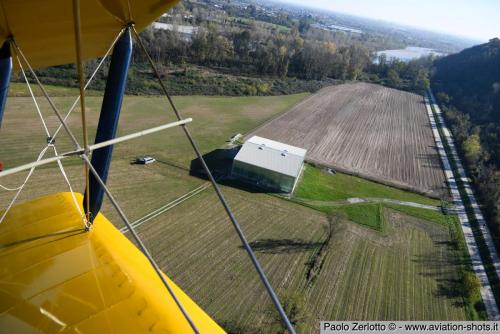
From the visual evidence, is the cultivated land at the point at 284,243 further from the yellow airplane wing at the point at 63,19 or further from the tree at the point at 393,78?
the tree at the point at 393,78

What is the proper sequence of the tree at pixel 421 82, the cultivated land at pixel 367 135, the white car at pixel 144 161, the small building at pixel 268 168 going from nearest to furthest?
the small building at pixel 268 168
the white car at pixel 144 161
the cultivated land at pixel 367 135
the tree at pixel 421 82

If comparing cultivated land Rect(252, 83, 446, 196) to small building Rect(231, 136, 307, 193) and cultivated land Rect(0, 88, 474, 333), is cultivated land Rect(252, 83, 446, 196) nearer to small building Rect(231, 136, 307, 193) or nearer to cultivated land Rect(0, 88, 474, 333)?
cultivated land Rect(0, 88, 474, 333)

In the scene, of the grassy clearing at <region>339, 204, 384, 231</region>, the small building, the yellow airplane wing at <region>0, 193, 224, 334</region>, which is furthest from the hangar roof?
the yellow airplane wing at <region>0, 193, 224, 334</region>

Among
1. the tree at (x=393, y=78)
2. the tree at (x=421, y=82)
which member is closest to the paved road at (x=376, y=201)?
the tree at (x=393, y=78)

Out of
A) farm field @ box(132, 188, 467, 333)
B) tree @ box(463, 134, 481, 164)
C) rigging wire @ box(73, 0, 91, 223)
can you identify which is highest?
rigging wire @ box(73, 0, 91, 223)

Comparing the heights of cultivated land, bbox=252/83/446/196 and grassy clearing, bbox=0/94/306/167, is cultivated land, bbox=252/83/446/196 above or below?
below

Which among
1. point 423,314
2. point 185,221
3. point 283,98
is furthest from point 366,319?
point 283,98

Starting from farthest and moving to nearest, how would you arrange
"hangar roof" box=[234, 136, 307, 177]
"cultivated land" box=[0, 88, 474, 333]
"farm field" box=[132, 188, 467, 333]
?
"hangar roof" box=[234, 136, 307, 177] < "cultivated land" box=[0, 88, 474, 333] < "farm field" box=[132, 188, 467, 333]
